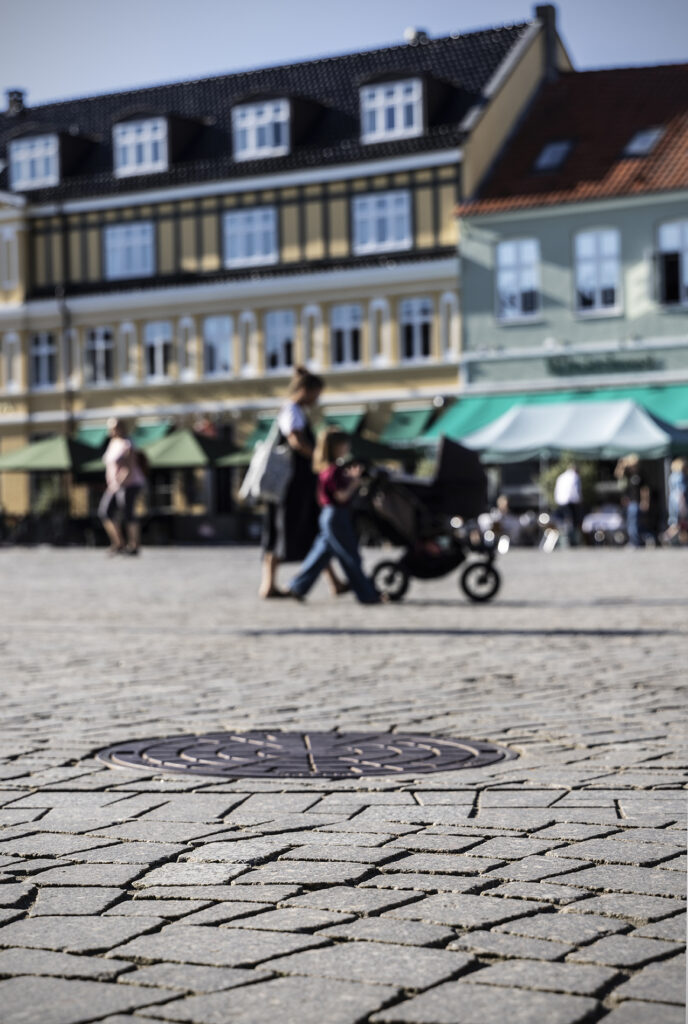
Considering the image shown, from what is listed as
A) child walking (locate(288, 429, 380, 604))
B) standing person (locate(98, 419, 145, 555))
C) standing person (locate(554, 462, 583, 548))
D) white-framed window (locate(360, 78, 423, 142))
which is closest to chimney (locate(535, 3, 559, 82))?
white-framed window (locate(360, 78, 423, 142))

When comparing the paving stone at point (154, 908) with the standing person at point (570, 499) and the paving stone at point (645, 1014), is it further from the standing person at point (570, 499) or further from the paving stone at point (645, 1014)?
the standing person at point (570, 499)

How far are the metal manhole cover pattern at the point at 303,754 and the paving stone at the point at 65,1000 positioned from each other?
2.41m

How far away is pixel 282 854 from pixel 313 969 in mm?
1085

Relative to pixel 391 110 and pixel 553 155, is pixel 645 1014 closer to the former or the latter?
pixel 553 155

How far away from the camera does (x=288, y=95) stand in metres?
42.0

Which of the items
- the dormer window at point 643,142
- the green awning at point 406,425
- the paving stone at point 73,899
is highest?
the dormer window at point 643,142

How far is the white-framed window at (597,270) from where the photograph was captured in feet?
124

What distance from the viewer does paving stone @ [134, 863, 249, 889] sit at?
402 cm

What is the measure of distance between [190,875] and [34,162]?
43.6 meters

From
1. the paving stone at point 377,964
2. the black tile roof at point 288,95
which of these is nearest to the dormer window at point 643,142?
the black tile roof at point 288,95

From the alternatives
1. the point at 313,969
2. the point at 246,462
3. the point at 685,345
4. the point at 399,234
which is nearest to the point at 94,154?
the point at 399,234

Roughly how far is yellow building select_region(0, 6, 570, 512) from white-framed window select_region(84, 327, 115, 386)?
5 cm

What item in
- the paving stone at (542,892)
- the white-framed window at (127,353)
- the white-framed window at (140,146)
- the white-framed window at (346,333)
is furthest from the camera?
the white-framed window at (127,353)

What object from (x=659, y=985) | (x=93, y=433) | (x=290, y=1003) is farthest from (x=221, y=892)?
(x=93, y=433)
